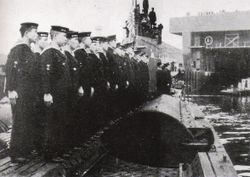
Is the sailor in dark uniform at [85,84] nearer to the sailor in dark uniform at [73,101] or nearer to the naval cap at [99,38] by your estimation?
the sailor in dark uniform at [73,101]

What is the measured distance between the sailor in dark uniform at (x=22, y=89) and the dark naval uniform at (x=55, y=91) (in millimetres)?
161

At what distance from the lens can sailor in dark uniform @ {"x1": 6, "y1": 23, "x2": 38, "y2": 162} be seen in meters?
4.58

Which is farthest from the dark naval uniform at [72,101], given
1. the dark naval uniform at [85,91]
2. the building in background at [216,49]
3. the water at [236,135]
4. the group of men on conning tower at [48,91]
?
the building in background at [216,49]

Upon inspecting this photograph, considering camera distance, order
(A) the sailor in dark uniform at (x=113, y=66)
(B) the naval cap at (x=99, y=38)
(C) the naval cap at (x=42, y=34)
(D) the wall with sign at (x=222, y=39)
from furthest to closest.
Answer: (D) the wall with sign at (x=222, y=39) → (A) the sailor in dark uniform at (x=113, y=66) → (B) the naval cap at (x=99, y=38) → (C) the naval cap at (x=42, y=34)

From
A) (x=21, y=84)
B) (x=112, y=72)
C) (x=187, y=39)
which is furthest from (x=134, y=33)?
(x=187, y=39)

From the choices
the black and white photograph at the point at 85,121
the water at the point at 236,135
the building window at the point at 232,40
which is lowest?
the water at the point at 236,135

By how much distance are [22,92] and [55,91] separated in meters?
0.33

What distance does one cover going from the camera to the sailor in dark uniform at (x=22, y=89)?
458 cm

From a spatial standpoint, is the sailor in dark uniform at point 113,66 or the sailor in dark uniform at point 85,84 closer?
the sailor in dark uniform at point 85,84

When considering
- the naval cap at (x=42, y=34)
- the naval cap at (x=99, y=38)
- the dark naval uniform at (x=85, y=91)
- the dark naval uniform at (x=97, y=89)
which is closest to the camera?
the naval cap at (x=42, y=34)

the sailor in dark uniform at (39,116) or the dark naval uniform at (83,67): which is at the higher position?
the dark naval uniform at (83,67)

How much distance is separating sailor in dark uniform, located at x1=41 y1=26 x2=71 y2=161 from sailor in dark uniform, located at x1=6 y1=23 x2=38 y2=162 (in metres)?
0.16

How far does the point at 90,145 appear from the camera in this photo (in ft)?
18.4

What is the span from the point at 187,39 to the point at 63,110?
3908cm
